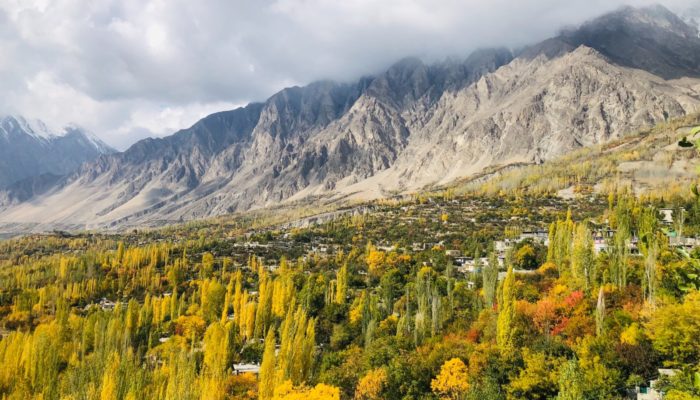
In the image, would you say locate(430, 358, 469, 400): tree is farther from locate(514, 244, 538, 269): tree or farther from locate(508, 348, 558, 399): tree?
locate(514, 244, 538, 269): tree

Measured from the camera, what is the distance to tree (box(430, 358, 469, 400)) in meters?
35.4

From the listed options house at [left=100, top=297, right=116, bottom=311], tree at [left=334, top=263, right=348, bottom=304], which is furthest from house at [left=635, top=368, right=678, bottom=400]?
house at [left=100, top=297, right=116, bottom=311]

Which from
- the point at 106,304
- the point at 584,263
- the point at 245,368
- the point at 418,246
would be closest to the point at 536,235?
the point at 418,246

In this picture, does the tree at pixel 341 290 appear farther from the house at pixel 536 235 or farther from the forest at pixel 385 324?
the house at pixel 536 235

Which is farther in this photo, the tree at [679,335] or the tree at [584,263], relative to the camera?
the tree at [584,263]

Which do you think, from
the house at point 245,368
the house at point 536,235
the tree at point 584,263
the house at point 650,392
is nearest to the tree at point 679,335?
the house at point 650,392

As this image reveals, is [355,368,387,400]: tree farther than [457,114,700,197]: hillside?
No

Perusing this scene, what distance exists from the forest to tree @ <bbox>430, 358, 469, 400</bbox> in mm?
123

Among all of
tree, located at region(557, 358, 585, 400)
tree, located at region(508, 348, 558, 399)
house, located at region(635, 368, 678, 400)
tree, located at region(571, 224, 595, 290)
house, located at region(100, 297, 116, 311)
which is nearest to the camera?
tree, located at region(557, 358, 585, 400)

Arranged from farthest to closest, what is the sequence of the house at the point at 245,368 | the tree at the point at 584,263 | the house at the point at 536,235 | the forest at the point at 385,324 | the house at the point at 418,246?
the house at the point at 418,246, the house at the point at 536,235, the house at the point at 245,368, the tree at the point at 584,263, the forest at the point at 385,324

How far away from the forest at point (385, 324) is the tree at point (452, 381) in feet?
0.40

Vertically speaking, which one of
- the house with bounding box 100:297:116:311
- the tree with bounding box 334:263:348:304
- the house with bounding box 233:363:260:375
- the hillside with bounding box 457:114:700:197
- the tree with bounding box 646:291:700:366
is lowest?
the house with bounding box 233:363:260:375

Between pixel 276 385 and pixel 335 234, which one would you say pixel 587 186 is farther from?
pixel 276 385

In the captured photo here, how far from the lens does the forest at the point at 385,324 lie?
109 feet
